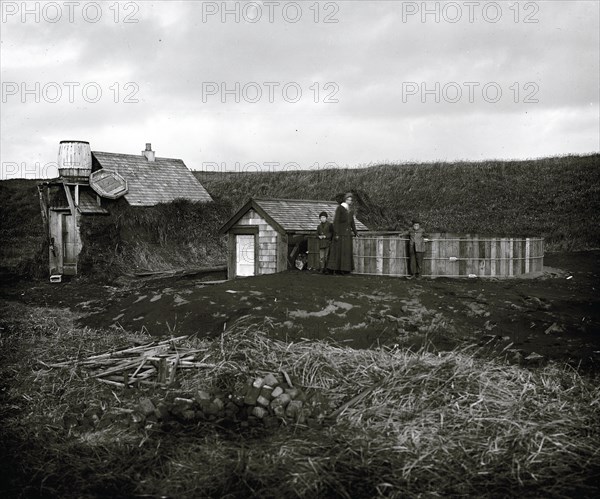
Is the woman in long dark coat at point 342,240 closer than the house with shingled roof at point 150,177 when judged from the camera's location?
Yes

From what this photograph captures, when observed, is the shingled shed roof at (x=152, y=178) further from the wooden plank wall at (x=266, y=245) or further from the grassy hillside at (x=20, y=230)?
the wooden plank wall at (x=266, y=245)

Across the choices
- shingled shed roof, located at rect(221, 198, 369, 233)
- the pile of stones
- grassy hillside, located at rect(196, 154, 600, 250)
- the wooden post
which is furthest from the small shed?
the pile of stones

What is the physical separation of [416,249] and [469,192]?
929 inches

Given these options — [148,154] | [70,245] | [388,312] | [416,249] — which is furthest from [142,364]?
[148,154]

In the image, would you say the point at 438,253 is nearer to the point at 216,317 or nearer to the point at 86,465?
the point at 216,317

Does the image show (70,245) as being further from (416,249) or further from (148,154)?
(416,249)

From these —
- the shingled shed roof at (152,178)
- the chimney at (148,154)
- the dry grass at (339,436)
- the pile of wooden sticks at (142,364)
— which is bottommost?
the dry grass at (339,436)

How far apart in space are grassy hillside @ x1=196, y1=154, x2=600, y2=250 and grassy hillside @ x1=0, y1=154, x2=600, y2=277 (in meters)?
0.06

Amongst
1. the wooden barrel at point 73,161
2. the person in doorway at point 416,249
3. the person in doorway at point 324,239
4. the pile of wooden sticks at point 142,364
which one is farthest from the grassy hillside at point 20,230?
the pile of wooden sticks at point 142,364

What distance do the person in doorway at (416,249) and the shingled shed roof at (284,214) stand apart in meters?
3.21

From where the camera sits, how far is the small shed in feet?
61.3

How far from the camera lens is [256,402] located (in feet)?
25.9

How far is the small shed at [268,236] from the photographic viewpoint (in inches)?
736

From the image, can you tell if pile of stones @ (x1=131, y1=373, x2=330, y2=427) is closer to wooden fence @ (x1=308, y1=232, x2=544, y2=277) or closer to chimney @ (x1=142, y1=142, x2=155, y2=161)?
wooden fence @ (x1=308, y1=232, x2=544, y2=277)
